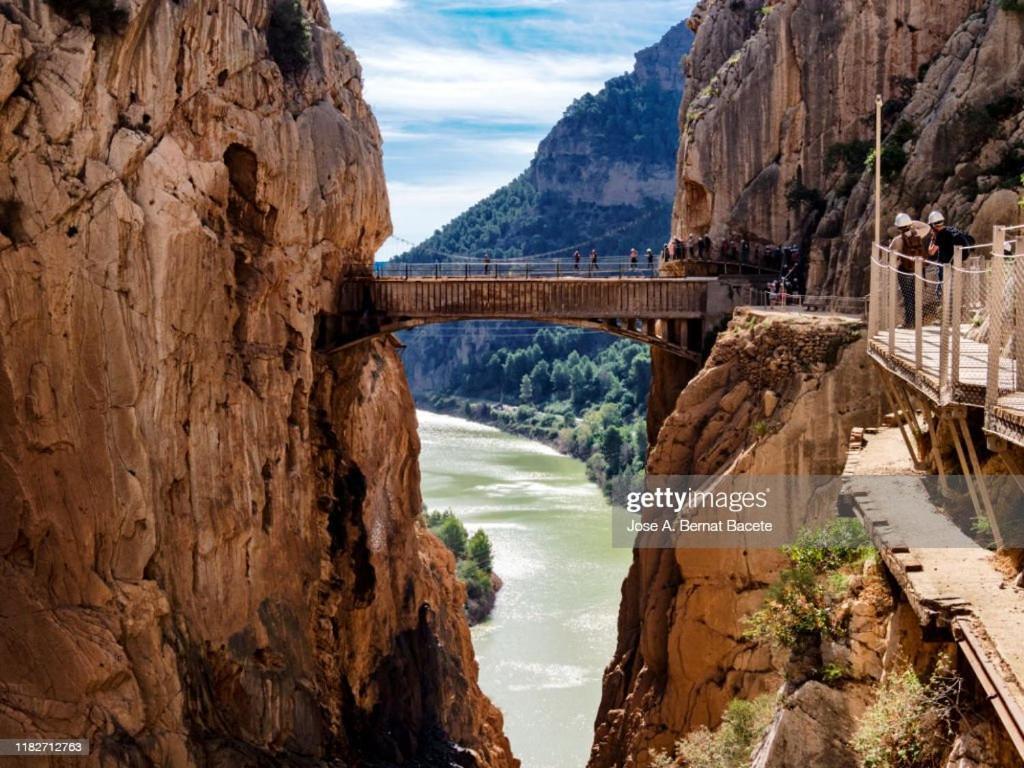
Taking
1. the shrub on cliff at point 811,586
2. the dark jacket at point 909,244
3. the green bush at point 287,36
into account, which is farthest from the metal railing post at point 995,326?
the green bush at point 287,36

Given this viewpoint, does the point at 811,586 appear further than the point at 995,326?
Yes

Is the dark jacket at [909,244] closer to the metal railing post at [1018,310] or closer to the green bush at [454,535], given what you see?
the metal railing post at [1018,310]

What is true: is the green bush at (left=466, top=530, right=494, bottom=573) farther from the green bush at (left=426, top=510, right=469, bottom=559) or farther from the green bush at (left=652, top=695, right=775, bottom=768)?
the green bush at (left=652, top=695, right=775, bottom=768)

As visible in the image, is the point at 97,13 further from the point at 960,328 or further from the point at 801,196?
the point at 801,196

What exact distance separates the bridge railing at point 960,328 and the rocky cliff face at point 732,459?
6.52 meters

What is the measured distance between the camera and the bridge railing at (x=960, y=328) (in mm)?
8812

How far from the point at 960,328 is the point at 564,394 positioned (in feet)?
369

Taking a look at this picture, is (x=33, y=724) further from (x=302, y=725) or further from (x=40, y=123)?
(x=40, y=123)

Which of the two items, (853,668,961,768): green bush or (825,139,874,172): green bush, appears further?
(825,139,874,172): green bush

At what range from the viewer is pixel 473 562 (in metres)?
58.4

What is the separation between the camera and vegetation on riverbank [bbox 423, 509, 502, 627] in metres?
54.9

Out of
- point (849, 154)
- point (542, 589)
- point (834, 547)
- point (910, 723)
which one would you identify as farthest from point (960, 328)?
point (542, 589)

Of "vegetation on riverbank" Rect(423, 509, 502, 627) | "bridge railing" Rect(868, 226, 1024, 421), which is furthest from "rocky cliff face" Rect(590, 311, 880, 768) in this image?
"vegetation on riverbank" Rect(423, 509, 502, 627)

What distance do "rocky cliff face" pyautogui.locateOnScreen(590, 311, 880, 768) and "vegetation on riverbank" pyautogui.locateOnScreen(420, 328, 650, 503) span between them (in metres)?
60.8
